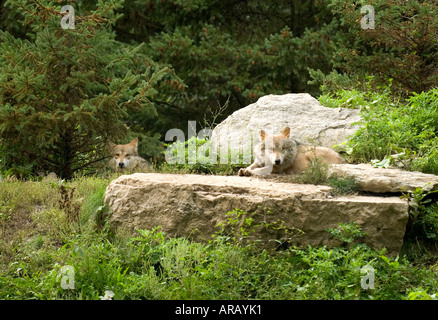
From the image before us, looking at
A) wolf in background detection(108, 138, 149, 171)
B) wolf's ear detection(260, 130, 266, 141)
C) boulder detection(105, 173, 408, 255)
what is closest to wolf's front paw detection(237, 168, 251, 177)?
wolf's ear detection(260, 130, 266, 141)

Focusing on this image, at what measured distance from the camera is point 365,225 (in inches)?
245

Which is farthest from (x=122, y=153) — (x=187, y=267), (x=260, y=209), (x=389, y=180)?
(x=389, y=180)

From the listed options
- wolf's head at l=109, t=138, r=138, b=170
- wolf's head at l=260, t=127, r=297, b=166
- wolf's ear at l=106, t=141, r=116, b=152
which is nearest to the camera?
wolf's head at l=260, t=127, r=297, b=166

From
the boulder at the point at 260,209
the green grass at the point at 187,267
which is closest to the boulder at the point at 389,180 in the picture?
the boulder at the point at 260,209

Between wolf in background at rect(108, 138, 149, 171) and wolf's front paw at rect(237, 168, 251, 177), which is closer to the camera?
wolf's front paw at rect(237, 168, 251, 177)

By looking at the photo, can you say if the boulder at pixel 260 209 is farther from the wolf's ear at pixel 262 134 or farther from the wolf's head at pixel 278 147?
the wolf's ear at pixel 262 134

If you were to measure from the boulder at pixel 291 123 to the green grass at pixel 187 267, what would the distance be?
9.40ft

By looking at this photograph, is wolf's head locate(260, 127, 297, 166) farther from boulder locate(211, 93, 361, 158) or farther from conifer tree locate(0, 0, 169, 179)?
conifer tree locate(0, 0, 169, 179)

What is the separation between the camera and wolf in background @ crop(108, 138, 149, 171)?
1020 centimetres

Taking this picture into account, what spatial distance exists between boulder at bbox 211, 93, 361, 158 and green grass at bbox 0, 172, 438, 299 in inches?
113
